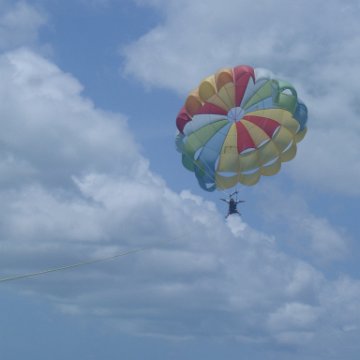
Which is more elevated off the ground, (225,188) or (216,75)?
(216,75)

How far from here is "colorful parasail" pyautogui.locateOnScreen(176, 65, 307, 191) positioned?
5828cm

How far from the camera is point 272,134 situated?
58.5 metres

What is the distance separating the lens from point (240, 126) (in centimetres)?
5925

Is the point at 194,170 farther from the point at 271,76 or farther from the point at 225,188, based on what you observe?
the point at 271,76

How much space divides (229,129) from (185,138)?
234 cm

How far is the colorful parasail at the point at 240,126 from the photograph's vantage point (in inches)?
2295

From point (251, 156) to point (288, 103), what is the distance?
10.9 feet

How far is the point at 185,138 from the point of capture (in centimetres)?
5950

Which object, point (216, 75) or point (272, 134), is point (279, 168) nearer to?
point (272, 134)

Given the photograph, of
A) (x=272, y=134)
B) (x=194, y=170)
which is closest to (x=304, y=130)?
(x=272, y=134)

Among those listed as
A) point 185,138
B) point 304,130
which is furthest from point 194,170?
point 304,130

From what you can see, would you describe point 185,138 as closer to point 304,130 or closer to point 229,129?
point 229,129

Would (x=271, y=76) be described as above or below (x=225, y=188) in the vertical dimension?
above

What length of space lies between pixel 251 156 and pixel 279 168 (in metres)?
1.73
